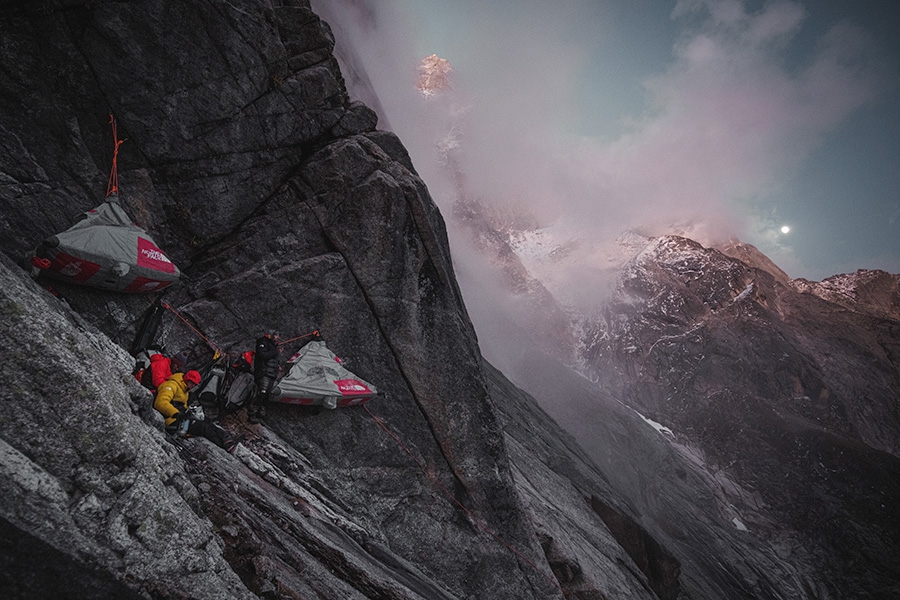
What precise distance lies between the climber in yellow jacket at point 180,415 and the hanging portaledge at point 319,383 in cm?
164

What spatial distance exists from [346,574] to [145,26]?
12.9m

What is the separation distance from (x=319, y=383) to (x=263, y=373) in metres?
1.32

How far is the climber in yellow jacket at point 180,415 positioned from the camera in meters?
6.29

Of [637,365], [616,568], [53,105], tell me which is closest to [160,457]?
[53,105]

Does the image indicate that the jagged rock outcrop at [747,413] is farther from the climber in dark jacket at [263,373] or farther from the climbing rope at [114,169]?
the climbing rope at [114,169]

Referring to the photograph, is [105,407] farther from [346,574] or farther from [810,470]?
[810,470]

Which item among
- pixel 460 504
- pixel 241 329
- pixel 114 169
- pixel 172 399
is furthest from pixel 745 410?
pixel 114 169

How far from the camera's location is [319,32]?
11.2 m

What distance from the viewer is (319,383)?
29.7ft

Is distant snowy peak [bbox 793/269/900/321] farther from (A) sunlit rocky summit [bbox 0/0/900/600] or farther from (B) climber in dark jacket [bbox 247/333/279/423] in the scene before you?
(B) climber in dark jacket [bbox 247/333/279/423]

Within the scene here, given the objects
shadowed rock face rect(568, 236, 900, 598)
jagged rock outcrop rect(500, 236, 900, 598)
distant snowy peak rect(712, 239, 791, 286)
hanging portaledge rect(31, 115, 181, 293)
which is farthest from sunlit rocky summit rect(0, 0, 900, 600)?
distant snowy peak rect(712, 239, 791, 286)

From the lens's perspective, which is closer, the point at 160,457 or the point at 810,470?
the point at 160,457

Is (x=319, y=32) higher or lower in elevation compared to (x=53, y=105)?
higher

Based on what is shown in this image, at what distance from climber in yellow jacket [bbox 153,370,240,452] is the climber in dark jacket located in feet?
4.21
